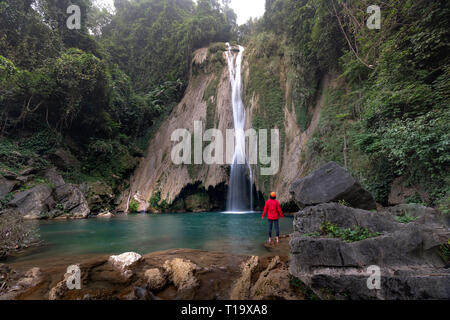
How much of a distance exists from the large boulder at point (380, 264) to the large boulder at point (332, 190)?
1.85 meters

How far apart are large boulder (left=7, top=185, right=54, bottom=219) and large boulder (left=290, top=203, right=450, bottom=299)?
567 inches

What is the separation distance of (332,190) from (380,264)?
267 cm

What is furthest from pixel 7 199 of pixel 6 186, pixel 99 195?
pixel 99 195

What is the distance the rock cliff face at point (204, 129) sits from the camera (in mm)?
13305

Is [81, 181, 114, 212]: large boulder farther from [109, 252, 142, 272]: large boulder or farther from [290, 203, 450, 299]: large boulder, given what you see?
A: [290, 203, 450, 299]: large boulder

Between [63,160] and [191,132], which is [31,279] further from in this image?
[191,132]

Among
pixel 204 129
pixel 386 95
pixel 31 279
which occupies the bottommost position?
pixel 31 279

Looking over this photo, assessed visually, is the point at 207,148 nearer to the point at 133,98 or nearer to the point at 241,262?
the point at 133,98

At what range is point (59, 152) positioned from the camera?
1571cm

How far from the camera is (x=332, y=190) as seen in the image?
5211mm

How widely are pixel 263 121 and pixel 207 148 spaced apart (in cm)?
511

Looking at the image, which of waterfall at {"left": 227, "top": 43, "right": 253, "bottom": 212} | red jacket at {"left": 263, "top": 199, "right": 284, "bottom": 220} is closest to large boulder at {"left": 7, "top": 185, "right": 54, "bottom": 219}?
waterfall at {"left": 227, "top": 43, "right": 253, "bottom": 212}

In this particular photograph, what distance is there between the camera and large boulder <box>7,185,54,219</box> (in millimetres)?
11305
